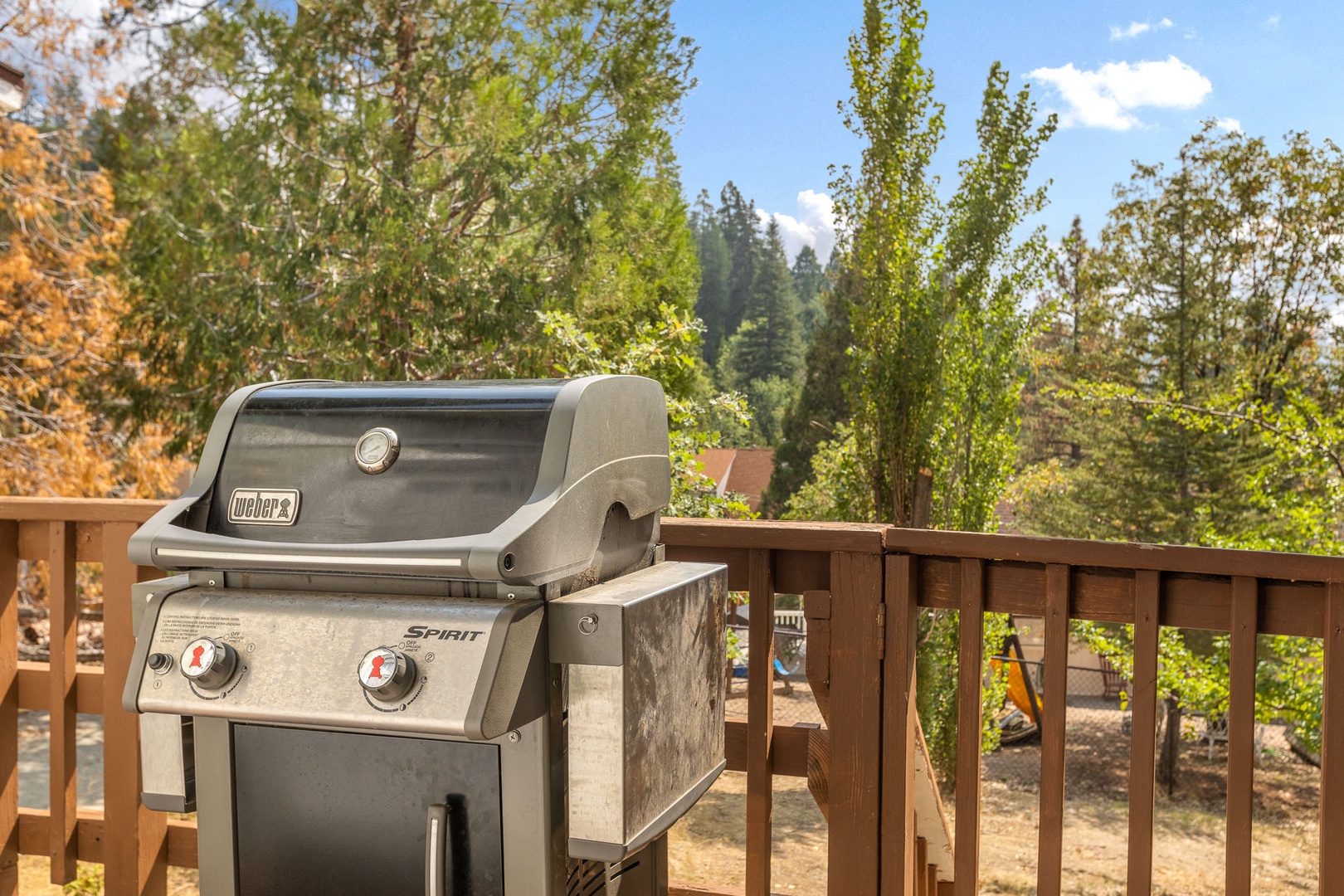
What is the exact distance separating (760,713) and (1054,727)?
44cm

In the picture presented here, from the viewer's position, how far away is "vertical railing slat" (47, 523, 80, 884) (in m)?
1.94

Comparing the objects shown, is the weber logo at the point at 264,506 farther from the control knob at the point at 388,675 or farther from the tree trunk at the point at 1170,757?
the tree trunk at the point at 1170,757

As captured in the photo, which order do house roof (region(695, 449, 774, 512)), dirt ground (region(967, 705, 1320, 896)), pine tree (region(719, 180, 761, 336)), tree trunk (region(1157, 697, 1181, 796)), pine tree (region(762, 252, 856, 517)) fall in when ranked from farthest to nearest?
pine tree (region(719, 180, 761, 336)) < house roof (region(695, 449, 774, 512)) < pine tree (region(762, 252, 856, 517)) < tree trunk (region(1157, 697, 1181, 796)) < dirt ground (region(967, 705, 1320, 896))

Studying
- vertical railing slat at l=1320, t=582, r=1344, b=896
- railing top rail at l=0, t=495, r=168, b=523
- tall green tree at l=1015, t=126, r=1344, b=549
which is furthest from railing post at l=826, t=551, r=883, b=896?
tall green tree at l=1015, t=126, r=1344, b=549

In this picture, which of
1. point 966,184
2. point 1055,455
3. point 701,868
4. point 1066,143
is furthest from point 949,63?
point 701,868

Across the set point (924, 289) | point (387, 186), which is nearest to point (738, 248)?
point (924, 289)

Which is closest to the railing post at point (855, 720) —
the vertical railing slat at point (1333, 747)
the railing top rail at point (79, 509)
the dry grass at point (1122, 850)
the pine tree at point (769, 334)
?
the vertical railing slat at point (1333, 747)

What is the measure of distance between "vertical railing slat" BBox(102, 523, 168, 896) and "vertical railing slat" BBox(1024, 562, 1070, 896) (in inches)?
63.3

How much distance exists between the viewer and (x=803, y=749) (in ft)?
5.24

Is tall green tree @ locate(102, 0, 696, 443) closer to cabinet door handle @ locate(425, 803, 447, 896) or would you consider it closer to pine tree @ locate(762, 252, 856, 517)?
cabinet door handle @ locate(425, 803, 447, 896)

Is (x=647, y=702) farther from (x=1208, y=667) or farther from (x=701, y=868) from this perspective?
(x=1208, y=667)

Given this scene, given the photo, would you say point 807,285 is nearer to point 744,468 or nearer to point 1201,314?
point 744,468

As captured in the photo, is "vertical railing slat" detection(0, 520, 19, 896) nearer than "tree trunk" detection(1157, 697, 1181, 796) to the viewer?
Yes

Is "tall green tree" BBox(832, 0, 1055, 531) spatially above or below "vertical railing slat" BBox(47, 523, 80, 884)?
above
